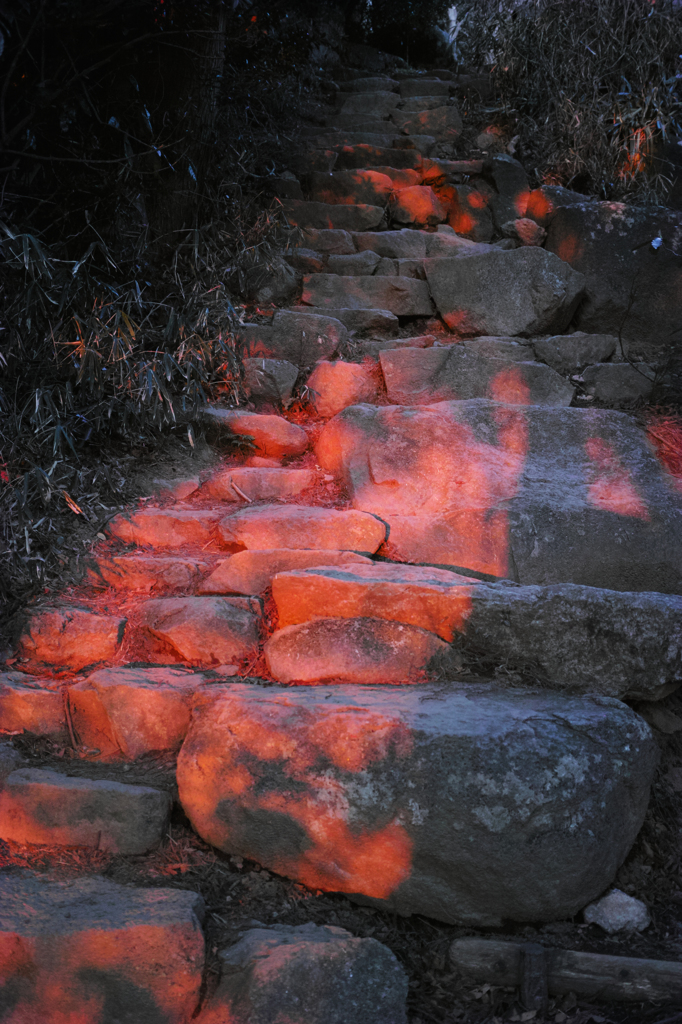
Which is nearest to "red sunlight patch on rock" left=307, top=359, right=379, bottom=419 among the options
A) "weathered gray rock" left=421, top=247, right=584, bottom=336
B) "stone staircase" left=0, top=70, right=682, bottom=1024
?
"stone staircase" left=0, top=70, right=682, bottom=1024

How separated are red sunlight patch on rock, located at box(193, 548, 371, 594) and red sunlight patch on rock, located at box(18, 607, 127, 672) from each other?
400 mm

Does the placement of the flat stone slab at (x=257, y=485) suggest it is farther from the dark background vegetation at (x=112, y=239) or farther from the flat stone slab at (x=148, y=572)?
the flat stone slab at (x=148, y=572)

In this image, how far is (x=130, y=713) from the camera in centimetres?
226

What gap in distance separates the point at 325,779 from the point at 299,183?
17.2 feet

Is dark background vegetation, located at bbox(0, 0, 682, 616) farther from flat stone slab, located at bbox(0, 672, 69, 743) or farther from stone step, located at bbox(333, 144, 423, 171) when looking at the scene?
stone step, located at bbox(333, 144, 423, 171)

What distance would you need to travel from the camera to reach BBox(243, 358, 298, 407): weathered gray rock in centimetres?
395

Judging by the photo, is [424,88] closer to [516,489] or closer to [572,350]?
[572,350]

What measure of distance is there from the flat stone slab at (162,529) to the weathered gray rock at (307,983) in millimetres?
1713

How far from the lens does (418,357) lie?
13.1ft

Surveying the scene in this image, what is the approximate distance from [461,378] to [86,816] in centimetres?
297

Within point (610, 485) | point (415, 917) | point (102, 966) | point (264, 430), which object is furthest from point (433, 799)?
point (264, 430)

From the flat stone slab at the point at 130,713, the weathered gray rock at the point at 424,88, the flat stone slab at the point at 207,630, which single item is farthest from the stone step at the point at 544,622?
the weathered gray rock at the point at 424,88

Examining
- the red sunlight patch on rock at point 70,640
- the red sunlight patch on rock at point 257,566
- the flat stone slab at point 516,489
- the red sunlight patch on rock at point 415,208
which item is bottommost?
the red sunlight patch on rock at point 70,640

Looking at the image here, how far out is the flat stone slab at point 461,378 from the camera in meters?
3.93
